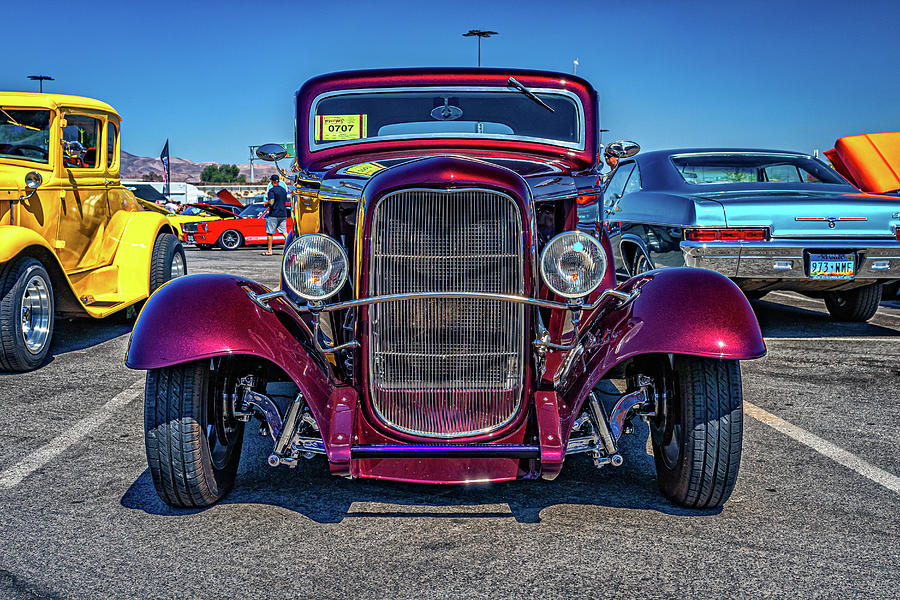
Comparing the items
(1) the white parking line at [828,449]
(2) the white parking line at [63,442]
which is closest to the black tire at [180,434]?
(2) the white parking line at [63,442]

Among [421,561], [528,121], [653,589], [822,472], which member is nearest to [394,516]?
[421,561]

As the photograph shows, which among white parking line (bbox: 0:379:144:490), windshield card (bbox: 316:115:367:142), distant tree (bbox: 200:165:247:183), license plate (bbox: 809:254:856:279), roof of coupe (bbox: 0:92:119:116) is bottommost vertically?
white parking line (bbox: 0:379:144:490)

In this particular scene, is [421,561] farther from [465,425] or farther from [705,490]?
[705,490]

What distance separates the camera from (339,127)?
177 inches

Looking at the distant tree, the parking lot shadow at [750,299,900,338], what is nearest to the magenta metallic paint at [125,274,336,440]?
the parking lot shadow at [750,299,900,338]

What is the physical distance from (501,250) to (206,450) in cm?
134

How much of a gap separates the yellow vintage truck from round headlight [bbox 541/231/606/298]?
3.93 metres

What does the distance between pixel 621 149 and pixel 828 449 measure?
6.33 ft

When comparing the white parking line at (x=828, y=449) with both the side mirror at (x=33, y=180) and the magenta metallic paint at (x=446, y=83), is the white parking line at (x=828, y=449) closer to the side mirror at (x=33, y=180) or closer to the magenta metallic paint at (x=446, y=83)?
the magenta metallic paint at (x=446, y=83)

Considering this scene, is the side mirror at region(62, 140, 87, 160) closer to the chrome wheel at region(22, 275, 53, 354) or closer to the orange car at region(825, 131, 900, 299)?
the chrome wheel at region(22, 275, 53, 354)

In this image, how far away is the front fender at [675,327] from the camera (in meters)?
2.87

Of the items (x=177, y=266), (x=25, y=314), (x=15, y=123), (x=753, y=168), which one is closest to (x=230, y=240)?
(x=177, y=266)

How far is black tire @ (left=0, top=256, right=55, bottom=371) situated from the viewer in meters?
5.21

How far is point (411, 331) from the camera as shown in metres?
2.96
